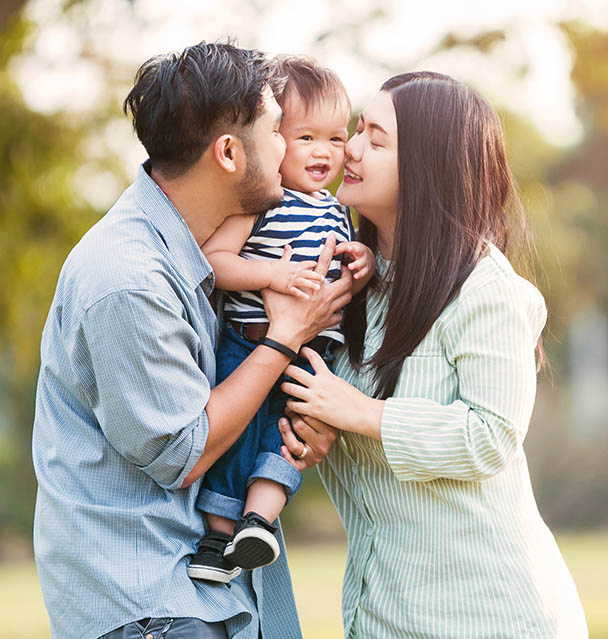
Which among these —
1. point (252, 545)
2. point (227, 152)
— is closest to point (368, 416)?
point (252, 545)

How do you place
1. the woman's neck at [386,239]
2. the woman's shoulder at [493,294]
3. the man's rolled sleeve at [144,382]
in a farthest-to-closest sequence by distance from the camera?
the woman's neck at [386,239] < the woman's shoulder at [493,294] < the man's rolled sleeve at [144,382]

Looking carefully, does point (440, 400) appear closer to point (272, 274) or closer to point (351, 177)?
point (272, 274)

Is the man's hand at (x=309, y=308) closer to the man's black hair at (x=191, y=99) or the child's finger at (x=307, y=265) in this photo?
the child's finger at (x=307, y=265)

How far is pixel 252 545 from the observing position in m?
2.40

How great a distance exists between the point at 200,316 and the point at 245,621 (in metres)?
0.77

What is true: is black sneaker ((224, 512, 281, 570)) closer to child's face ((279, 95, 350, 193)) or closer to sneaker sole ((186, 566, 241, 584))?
sneaker sole ((186, 566, 241, 584))

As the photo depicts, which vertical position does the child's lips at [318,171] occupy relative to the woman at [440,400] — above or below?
above

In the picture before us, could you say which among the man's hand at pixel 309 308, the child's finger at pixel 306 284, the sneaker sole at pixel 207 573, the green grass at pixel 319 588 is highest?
the child's finger at pixel 306 284

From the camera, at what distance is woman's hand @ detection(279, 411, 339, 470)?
8.52ft

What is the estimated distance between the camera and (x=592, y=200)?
19.5m

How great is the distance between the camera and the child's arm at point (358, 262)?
271 cm

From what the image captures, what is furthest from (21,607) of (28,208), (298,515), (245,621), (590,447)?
(590,447)

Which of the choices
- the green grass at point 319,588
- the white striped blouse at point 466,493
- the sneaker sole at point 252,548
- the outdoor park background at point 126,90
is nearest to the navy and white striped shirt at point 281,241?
the white striped blouse at point 466,493

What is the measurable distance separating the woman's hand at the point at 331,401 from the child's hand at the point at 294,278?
0.60ft
